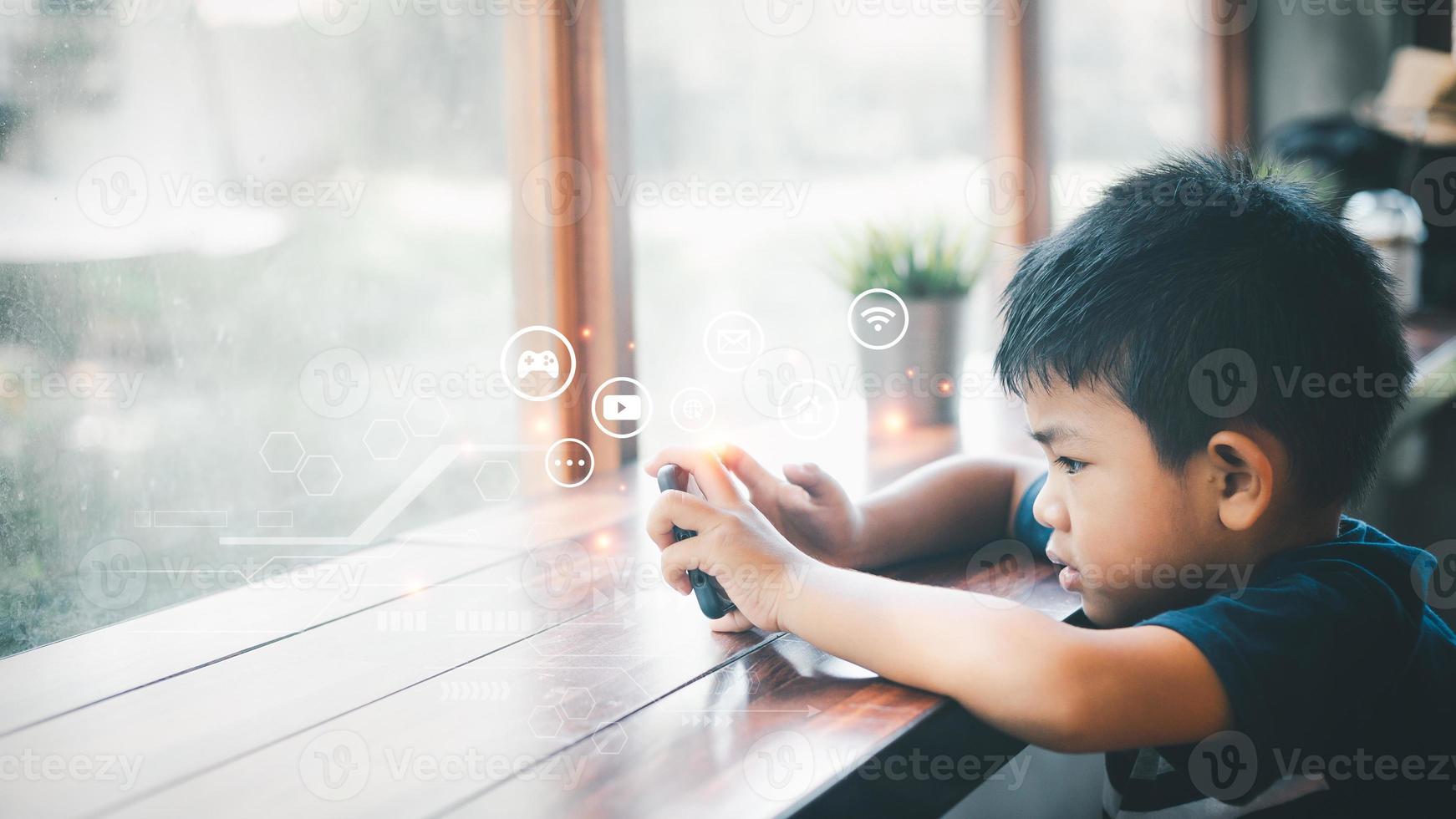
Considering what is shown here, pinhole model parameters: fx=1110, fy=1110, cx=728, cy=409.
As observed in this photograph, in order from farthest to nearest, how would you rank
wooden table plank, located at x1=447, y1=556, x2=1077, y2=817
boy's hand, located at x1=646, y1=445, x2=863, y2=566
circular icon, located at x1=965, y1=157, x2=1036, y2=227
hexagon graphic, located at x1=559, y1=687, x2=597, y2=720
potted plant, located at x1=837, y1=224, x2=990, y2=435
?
circular icon, located at x1=965, y1=157, x2=1036, y2=227 < potted plant, located at x1=837, y1=224, x2=990, y2=435 < boy's hand, located at x1=646, y1=445, x2=863, y2=566 < hexagon graphic, located at x1=559, y1=687, x2=597, y2=720 < wooden table plank, located at x1=447, y1=556, x2=1077, y2=817

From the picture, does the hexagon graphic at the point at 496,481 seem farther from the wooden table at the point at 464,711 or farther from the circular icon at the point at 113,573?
the circular icon at the point at 113,573

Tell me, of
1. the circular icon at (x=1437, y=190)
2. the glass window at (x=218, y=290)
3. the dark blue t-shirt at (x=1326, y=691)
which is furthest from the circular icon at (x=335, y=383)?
the circular icon at (x=1437, y=190)

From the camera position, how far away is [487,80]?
1.13 metres

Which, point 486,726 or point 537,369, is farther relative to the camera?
point 537,369

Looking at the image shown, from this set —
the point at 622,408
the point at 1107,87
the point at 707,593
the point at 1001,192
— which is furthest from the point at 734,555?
the point at 1107,87

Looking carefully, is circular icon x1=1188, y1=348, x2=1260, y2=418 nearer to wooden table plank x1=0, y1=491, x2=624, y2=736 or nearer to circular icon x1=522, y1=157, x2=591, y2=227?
wooden table plank x1=0, y1=491, x2=624, y2=736

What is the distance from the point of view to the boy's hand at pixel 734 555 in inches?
27.6

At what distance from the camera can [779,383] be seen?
1.25m

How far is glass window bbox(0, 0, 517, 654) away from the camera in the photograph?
774 mm

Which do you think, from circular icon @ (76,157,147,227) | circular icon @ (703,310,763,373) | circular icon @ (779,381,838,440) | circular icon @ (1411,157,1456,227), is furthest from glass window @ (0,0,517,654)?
circular icon @ (1411,157,1456,227)

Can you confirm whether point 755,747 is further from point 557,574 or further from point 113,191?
point 113,191

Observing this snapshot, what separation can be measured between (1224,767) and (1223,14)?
9.11 feet

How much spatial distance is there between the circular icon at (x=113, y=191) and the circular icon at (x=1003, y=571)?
26.8 inches

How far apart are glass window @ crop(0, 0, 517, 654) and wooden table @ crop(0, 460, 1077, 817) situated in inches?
3.2
